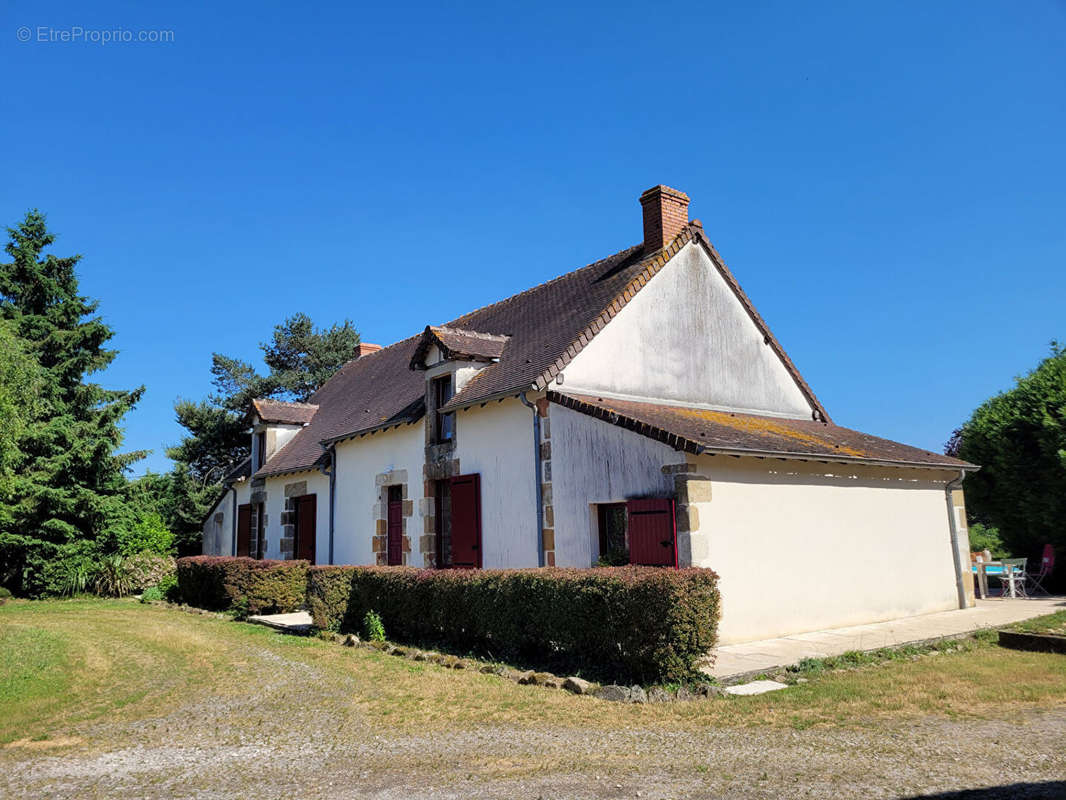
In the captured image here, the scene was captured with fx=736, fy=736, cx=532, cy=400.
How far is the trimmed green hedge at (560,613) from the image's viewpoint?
6.90 metres

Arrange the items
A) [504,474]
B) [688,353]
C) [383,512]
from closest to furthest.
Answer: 1. [504,474]
2. [688,353]
3. [383,512]

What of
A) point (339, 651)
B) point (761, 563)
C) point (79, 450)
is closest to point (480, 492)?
point (339, 651)

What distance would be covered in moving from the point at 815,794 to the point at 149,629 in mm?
11736

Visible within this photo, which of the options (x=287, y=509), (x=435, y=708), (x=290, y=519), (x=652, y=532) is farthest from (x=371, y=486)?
(x=435, y=708)

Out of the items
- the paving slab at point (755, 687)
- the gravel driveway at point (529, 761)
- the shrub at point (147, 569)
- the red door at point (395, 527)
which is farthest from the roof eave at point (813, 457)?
the shrub at point (147, 569)

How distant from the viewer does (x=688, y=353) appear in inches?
515

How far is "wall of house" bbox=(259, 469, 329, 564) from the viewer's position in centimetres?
1664

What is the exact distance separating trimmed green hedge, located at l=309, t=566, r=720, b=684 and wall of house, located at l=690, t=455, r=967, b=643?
72.6 inches

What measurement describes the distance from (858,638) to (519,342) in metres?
7.35

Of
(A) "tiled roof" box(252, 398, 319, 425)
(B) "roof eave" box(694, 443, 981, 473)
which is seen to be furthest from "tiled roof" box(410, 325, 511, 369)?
(A) "tiled roof" box(252, 398, 319, 425)

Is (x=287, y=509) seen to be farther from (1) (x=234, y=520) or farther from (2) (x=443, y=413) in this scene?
(2) (x=443, y=413)

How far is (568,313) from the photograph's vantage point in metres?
13.3

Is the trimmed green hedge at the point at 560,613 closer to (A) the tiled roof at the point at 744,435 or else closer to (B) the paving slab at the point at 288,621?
(B) the paving slab at the point at 288,621

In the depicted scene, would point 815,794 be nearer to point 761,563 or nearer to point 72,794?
point 72,794
